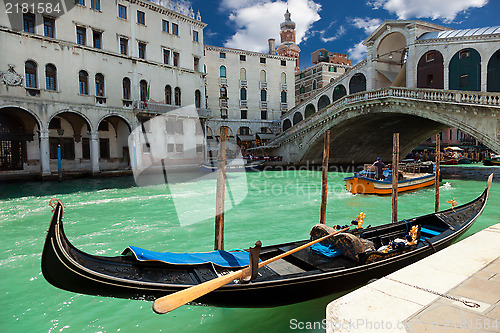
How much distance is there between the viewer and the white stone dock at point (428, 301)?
2080mm

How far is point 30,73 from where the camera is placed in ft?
50.0

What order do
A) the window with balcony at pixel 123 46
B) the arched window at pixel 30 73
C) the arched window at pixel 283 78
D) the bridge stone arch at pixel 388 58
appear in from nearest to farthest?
the arched window at pixel 30 73, the window with balcony at pixel 123 46, the bridge stone arch at pixel 388 58, the arched window at pixel 283 78

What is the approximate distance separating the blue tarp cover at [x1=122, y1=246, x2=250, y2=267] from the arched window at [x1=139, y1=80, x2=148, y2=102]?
18.2m

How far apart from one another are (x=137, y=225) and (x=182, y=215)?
1.43m

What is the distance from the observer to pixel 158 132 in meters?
20.4

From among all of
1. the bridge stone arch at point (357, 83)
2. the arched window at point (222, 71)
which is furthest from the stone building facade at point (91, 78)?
the bridge stone arch at point (357, 83)

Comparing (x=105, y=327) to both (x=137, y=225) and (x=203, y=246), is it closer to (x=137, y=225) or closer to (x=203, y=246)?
(x=203, y=246)

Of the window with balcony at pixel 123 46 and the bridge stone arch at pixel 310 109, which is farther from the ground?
the window with balcony at pixel 123 46

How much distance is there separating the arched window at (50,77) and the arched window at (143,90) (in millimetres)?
4849

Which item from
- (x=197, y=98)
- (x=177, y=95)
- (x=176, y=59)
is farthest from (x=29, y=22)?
(x=197, y=98)

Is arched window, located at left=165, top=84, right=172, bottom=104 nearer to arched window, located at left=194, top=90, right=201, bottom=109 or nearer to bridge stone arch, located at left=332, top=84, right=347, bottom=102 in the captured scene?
arched window, located at left=194, top=90, right=201, bottom=109

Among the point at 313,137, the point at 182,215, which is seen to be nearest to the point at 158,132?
the point at 313,137

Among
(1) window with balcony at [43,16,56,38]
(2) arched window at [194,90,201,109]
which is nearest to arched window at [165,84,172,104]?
(2) arched window at [194,90,201,109]

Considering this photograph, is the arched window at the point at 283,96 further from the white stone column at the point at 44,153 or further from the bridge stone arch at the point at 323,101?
the white stone column at the point at 44,153
